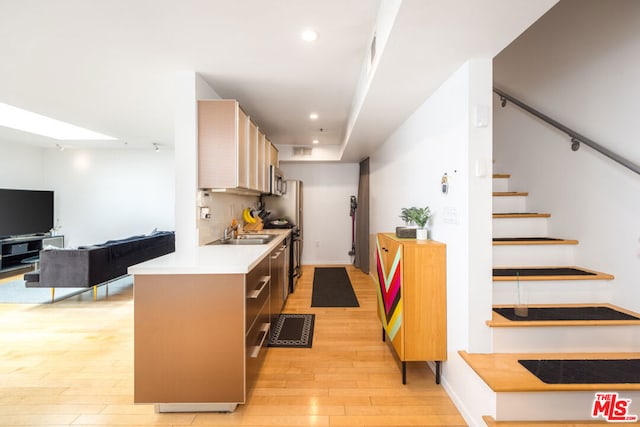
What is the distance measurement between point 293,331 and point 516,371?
2027 millimetres

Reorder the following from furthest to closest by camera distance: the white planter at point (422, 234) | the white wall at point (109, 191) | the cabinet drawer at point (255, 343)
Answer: the white wall at point (109, 191) → the white planter at point (422, 234) → the cabinet drawer at point (255, 343)

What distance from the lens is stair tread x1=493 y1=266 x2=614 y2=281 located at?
6.60 ft

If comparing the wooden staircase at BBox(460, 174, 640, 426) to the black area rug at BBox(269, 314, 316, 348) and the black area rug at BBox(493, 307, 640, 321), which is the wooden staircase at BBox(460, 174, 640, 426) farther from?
the black area rug at BBox(269, 314, 316, 348)

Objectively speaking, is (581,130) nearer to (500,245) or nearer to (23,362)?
(500,245)

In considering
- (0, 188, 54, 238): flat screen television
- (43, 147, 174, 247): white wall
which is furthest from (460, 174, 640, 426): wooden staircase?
(0, 188, 54, 238): flat screen television

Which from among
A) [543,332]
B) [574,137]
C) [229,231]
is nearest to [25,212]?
[229,231]

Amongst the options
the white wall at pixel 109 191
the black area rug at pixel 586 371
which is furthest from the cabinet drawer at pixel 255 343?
the white wall at pixel 109 191

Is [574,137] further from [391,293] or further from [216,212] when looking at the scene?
[216,212]

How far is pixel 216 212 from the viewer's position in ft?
10.4

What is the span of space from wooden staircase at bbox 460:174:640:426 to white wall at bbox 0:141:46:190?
323 inches

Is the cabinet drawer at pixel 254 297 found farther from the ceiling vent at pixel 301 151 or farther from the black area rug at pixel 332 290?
the ceiling vent at pixel 301 151

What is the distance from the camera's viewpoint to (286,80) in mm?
2879

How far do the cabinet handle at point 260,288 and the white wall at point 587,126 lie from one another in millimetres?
2519

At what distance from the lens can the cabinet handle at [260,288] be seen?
198 cm
